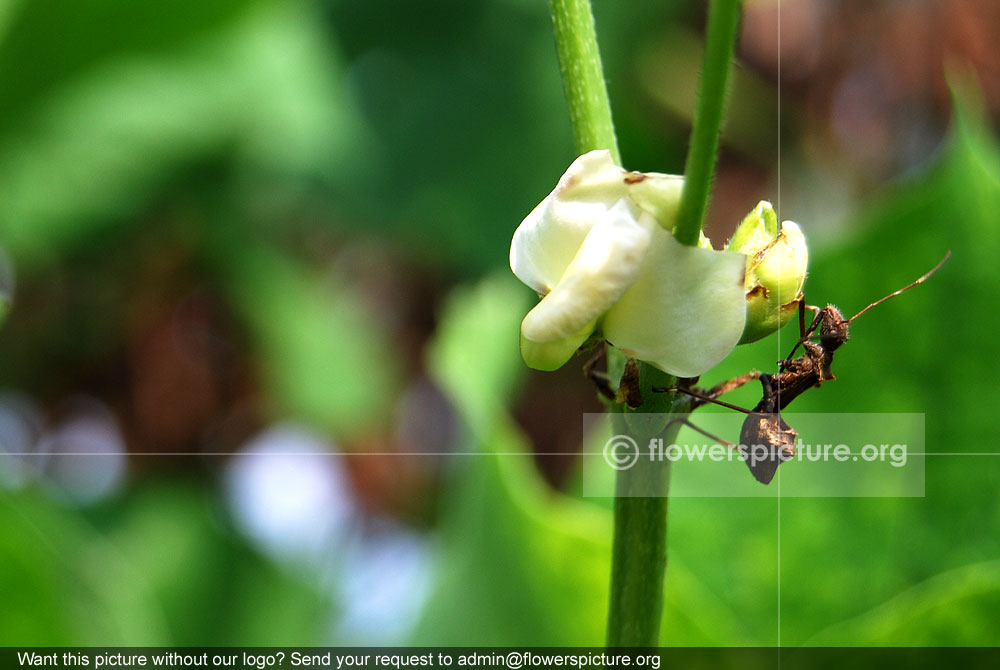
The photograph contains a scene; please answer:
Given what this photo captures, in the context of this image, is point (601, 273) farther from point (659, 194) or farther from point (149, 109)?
point (149, 109)

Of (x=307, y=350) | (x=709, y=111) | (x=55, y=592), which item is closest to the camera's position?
(x=709, y=111)

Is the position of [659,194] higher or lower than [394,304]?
lower

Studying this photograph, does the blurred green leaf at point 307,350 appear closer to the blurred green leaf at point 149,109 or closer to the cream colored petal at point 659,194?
the blurred green leaf at point 149,109

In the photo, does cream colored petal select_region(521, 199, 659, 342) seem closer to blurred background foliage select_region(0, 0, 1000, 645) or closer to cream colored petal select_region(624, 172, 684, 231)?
cream colored petal select_region(624, 172, 684, 231)

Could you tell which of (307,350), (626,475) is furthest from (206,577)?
(626,475)

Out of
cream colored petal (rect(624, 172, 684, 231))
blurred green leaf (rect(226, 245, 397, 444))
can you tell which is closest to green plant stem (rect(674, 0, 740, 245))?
cream colored petal (rect(624, 172, 684, 231))

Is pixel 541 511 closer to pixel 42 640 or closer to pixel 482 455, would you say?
pixel 482 455
